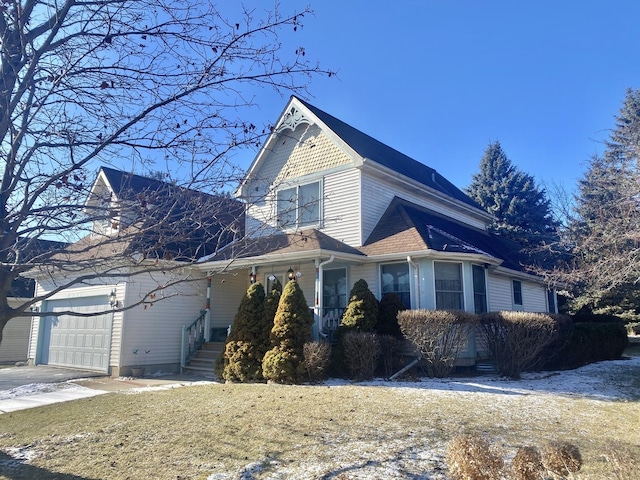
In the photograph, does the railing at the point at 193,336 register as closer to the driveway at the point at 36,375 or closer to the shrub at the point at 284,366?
the driveway at the point at 36,375

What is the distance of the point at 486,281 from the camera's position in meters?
14.6

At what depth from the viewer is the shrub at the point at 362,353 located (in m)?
11.1

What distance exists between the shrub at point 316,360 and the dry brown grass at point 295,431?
3.20ft

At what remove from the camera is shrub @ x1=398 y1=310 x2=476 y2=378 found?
36.6ft

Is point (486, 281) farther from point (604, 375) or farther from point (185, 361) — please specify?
point (185, 361)

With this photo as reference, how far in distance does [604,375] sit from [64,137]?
44.2 ft

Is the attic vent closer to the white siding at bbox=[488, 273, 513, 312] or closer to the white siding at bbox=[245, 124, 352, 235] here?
the white siding at bbox=[245, 124, 352, 235]

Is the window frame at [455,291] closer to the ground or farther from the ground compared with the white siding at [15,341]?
farther from the ground

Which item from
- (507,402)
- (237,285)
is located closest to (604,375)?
(507,402)

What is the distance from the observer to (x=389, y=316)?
41.4 feet

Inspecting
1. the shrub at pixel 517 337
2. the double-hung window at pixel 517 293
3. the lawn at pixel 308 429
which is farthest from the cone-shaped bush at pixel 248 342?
the double-hung window at pixel 517 293

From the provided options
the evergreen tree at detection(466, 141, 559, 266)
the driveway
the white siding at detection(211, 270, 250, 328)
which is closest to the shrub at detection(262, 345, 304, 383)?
the white siding at detection(211, 270, 250, 328)

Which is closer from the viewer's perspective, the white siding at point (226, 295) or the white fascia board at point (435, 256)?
the white fascia board at point (435, 256)

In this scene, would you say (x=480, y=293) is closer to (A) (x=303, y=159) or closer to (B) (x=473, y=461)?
(A) (x=303, y=159)
